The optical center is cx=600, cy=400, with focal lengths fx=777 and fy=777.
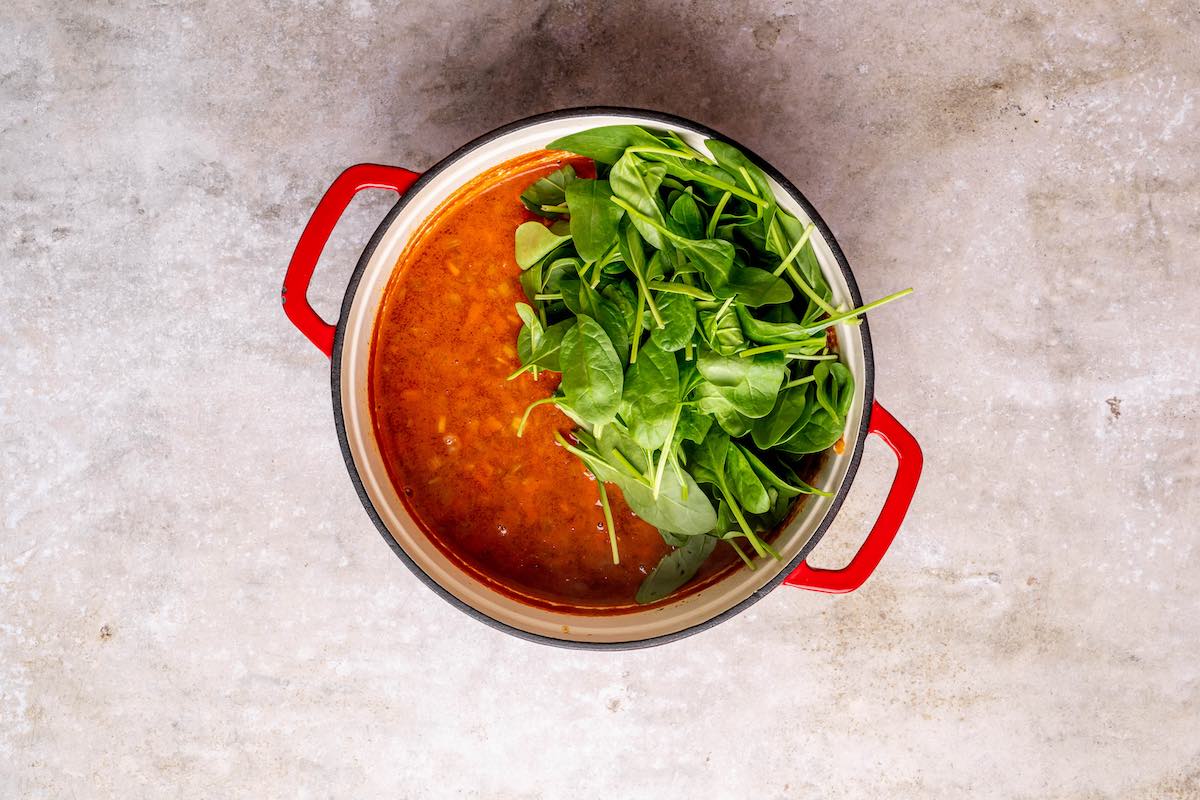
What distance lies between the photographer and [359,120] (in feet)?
3.81

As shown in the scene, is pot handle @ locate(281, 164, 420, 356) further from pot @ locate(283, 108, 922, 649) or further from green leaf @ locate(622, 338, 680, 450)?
green leaf @ locate(622, 338, 680, 450)

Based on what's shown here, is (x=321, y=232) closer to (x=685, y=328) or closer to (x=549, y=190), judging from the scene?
(x=549, y=190)

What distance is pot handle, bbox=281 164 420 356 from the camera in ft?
3.07

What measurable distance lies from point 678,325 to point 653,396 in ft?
0.27

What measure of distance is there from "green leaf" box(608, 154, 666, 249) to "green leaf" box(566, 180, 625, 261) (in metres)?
0.02

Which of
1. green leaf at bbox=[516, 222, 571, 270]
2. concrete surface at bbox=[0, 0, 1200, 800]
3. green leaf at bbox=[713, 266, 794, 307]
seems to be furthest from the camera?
concrete surface at bbox=[0, 0, 1200, 800]

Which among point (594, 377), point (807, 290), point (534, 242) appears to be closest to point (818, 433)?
point (807, 290)

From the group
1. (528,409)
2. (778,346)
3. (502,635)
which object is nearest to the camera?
(778,346)

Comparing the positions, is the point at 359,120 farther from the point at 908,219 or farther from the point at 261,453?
the point at 908,219

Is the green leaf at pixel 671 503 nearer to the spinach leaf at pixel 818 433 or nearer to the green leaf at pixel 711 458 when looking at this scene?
the green leaf at pixel 711 458

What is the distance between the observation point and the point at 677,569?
1.01 metres

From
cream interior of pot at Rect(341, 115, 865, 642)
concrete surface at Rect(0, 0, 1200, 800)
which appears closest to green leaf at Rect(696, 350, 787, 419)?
cream interior of pot at Rect(341, 115, 865, 642)

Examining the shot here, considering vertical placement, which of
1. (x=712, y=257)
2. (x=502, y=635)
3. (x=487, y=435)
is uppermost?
(x=712, y=257)

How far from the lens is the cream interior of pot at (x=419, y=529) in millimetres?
912
